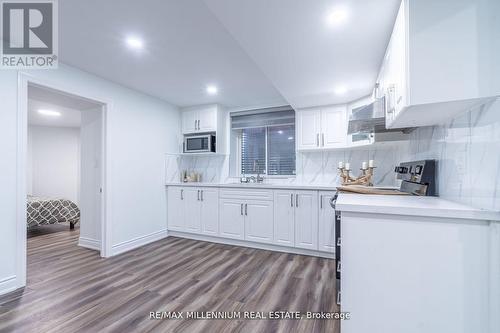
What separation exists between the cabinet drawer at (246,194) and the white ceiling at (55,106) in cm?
221

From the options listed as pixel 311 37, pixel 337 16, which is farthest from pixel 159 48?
pixel 337 16

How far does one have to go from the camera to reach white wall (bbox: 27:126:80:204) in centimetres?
570

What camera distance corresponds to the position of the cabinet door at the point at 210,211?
11.8 feet

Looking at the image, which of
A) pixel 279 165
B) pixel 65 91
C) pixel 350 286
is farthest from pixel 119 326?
pixel 279 165

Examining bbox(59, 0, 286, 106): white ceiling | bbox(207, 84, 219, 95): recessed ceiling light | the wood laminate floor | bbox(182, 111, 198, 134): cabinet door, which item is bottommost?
the wood laminate floor

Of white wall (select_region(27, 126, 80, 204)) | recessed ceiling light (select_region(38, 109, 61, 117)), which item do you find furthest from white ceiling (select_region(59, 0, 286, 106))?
white wall (select_region(27, 126, 80, 204))

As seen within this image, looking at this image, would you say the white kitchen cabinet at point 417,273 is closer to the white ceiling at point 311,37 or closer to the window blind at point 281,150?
the white ceiling at point 311,37

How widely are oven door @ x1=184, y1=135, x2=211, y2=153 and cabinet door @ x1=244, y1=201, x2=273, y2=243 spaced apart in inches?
51.6

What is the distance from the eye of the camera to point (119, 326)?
1.64m

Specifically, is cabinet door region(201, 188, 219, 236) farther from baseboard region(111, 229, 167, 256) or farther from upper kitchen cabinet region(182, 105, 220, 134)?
upper kitchen cabinet region(182, 105, 220, 134)

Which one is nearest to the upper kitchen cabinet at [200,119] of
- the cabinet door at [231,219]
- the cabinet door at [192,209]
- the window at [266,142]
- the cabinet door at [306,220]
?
the window at [266,142]

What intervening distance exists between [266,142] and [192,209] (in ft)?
5.75

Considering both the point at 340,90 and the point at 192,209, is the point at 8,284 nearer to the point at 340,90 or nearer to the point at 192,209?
the point at 192,209

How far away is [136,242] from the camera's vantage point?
11.1ft
